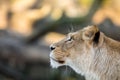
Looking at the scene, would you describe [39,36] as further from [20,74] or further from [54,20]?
[20,74]

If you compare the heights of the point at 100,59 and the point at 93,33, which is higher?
the point at 93,33

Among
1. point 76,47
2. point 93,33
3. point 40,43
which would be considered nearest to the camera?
point 93,33

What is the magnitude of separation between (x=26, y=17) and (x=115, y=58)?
31.6ft

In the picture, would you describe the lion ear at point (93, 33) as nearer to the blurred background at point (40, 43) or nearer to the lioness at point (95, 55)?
the lioness at point (95, 55)

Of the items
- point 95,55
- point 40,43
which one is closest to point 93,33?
point 95,55

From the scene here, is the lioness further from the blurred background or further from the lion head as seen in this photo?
the blurred background

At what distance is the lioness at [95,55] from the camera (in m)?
4.75

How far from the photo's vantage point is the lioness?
4750mm

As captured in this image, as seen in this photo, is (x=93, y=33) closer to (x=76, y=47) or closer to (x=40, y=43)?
(x=76, y=47)

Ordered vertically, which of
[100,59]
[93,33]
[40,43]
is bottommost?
[40,43]

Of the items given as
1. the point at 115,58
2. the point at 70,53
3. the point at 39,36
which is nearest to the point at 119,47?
the point at 115,58

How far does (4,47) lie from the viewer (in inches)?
418

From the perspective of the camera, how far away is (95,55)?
4.81 metres

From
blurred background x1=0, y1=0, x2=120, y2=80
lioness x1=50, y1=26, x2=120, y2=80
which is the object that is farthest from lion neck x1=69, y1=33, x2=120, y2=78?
blurred background x1=0, y1=0, x2=120, y2=80
